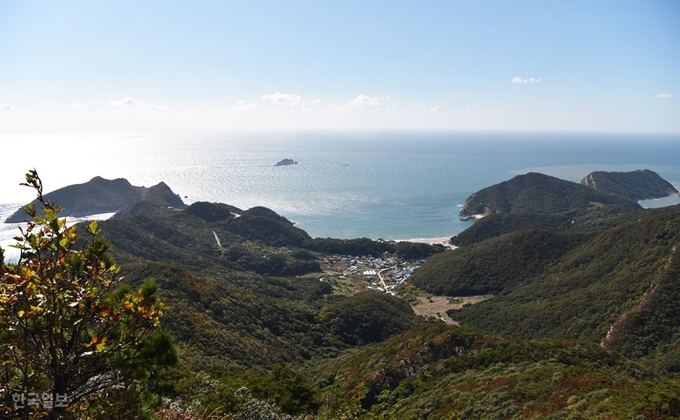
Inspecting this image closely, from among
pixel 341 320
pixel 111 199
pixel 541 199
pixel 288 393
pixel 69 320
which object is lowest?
pixel 341 320

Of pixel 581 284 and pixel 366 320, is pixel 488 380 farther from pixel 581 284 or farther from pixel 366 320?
pixel 581 284

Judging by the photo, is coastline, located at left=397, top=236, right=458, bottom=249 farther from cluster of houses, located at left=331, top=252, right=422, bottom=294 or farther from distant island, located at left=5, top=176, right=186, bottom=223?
distant island, located at left=5, top=176, right=186, bottom=223

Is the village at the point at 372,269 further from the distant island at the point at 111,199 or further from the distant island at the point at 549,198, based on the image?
the distant island at the point at 111,199

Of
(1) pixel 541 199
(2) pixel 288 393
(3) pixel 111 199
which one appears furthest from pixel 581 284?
(3) pixel 111 199

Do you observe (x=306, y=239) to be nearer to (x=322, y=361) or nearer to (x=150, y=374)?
(x=322, y=361)

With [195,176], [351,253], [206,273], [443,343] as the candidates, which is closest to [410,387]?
[443,343]

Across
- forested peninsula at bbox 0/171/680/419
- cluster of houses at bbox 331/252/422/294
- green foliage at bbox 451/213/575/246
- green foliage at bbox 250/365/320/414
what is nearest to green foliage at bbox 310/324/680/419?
forested peninsula at bbox 0/171/680/419

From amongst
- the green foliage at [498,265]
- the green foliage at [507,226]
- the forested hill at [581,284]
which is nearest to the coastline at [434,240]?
the green foliage at [507,226]
